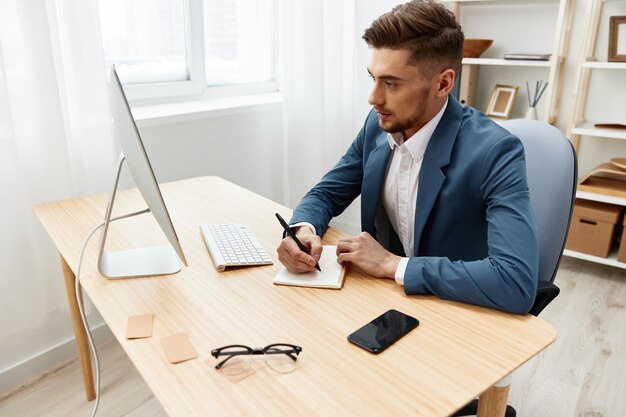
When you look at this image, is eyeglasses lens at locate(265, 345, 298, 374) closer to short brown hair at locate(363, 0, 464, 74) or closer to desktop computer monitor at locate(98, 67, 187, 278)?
desktop computer monitor at locate(98, 67, 187, 278)

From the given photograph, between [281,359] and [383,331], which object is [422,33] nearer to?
[383,331]

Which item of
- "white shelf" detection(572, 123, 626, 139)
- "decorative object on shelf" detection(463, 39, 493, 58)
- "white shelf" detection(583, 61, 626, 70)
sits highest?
"decorative object on shelf" detection(463, 39, 493, 58)

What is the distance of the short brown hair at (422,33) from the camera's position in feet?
3.87

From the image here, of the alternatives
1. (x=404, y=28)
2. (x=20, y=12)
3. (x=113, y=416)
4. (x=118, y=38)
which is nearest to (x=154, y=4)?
(x=118, y=38)

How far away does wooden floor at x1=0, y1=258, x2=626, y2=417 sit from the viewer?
69.9 inches

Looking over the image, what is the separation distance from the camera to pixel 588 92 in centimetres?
297

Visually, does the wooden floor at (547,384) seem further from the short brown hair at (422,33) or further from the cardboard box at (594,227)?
the short brown hair at (422,33)

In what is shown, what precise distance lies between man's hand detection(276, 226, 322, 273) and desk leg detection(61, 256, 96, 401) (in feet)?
2.63

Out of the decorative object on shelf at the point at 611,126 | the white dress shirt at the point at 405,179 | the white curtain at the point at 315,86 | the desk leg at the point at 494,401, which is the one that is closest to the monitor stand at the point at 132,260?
the white dress shirt at the point at 405,179

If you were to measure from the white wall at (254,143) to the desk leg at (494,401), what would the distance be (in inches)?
62.8

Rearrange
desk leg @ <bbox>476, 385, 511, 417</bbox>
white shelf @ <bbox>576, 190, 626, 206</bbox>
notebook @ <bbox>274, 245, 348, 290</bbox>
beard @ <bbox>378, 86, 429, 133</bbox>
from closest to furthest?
desk leg @ <bbox>476, 385, 511, 417</bbox> < notebook @ <bbox>274, 245, 348, 290</bbox> < beard @ <bbox>378, 86, 429, 133</bbox> < white shelf @ <bbox>576, 190, 626, 206</bbox>

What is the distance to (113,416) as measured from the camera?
1.72 meters

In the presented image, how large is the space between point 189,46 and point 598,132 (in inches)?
86.1

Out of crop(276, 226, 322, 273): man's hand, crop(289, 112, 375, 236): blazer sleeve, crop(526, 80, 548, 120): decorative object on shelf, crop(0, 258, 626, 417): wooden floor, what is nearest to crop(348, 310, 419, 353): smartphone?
crop(276, 226, 322, 273): man's hand
